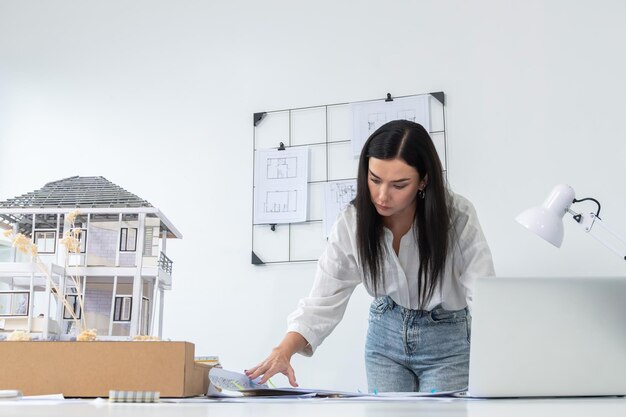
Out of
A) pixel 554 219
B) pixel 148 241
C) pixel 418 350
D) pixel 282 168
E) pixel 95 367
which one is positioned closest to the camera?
pixel 95 367

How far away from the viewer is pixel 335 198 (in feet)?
8.24

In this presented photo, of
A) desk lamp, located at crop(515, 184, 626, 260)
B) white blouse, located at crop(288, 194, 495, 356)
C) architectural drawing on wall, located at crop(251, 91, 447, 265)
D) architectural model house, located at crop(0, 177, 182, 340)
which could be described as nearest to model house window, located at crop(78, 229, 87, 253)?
architectural model house, located at crop(0, 177, 182, 340)

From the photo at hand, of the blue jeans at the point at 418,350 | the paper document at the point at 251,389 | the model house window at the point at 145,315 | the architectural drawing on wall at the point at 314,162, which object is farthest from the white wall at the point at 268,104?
the paper document at the point at 251,389

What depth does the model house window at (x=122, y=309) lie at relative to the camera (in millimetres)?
1686

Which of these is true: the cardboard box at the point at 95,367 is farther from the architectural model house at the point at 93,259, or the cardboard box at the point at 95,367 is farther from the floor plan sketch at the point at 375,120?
the floor plan sketch at the point at 375,120

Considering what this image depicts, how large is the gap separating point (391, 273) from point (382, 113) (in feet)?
3.06

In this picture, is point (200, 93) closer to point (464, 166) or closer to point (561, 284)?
point (464, 166)

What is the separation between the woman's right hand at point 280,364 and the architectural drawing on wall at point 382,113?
1.07 m

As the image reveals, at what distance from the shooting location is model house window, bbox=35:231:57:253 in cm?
174

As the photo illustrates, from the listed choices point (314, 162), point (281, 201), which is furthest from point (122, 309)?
point (314, 162)

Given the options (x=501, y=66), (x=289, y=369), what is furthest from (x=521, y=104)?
(x=289, y=369)

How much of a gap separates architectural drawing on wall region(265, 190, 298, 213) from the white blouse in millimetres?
795

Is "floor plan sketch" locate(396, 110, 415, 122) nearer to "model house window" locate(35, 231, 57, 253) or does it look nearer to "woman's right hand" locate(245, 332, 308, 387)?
"woman's right hand" locate(245, 332, 308, 387)

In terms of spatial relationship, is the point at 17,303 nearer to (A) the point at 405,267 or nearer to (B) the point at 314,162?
(A) the point at 405,267
